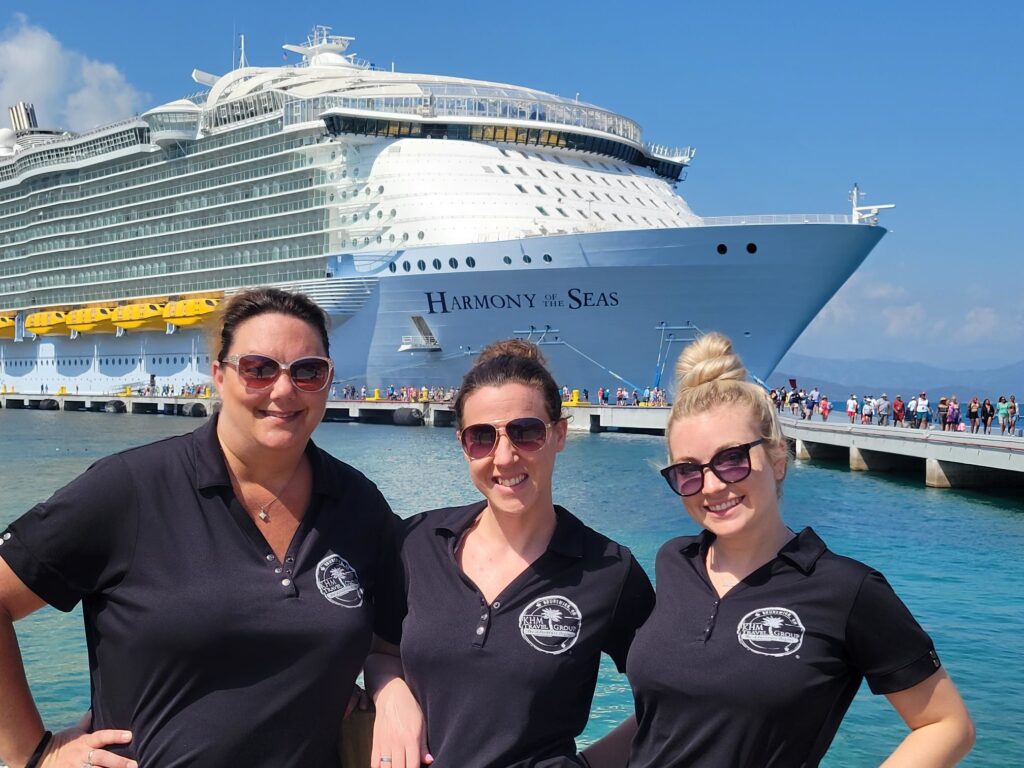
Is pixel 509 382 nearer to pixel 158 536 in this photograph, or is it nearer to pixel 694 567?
pixel 694 567

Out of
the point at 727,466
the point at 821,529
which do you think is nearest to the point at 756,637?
the point at 727,466

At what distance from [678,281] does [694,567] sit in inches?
976

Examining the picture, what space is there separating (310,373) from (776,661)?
123 cm

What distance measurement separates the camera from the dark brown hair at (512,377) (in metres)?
2.51

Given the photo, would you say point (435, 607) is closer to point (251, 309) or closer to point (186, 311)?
point (251, 309)

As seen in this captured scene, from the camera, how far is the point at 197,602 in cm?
219

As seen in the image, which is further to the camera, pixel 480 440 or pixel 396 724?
pixel 480 440

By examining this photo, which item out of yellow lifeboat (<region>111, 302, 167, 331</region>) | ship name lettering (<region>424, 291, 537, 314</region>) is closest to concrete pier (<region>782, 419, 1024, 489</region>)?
ship name lettering (<region>424, 291, 537, 314</region>)

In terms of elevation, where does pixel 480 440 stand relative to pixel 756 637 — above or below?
above

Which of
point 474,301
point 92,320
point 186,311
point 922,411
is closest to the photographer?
point 922,411

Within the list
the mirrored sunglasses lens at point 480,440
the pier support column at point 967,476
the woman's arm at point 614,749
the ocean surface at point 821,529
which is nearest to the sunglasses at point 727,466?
the mirrored sunglasses lens at point 480,440

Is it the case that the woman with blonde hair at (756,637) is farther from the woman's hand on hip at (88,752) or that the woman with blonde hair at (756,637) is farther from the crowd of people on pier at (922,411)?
the crowd of people on pier at (922,411)

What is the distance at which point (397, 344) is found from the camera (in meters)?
31.8

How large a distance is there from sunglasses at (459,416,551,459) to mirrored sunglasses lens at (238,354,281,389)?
1.58 ft
